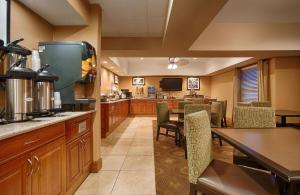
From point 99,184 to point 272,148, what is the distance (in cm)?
206

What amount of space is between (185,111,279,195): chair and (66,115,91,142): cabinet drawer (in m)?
1.36

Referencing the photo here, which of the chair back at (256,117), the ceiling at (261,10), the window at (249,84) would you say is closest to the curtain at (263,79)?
the window at (249,84)

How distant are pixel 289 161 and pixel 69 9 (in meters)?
2.65

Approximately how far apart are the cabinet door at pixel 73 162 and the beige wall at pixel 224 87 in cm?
A: 735

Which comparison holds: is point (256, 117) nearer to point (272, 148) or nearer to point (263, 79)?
point (272, 148)

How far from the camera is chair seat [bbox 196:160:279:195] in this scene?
51.4 inches

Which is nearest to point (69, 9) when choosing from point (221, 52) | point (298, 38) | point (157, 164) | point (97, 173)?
point (97, 173)

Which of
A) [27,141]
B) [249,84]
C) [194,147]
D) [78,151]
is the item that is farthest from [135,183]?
[249,84]

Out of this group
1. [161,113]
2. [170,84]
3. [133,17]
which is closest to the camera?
[133,17]

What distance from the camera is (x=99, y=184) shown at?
2.55 meters

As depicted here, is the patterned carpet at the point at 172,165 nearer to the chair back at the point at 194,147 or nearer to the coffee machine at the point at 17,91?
the chair back at the point at 194,147

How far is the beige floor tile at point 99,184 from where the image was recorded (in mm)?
2344

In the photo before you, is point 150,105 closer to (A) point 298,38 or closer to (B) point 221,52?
(B) point 221,52

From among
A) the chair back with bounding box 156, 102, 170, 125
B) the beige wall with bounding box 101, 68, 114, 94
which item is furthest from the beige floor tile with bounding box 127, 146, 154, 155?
the beige wall with bounding box 101, 68, 114, 94
